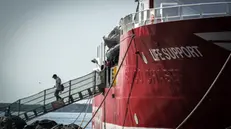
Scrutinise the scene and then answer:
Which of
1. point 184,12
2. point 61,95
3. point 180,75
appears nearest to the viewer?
point 180,75

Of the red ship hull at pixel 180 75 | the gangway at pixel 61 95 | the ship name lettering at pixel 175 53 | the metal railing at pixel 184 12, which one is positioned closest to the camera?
the red ship hull at pixel 180 75

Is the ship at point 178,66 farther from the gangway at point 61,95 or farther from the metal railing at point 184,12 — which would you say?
the gangway at point 61,95

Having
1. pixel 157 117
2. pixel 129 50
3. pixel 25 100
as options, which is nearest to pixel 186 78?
pixel 157 117

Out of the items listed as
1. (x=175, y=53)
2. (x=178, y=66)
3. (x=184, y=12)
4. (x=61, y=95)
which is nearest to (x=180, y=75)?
(x=178, y=66)

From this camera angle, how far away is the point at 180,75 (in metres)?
12.0

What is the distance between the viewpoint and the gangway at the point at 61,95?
20.3m

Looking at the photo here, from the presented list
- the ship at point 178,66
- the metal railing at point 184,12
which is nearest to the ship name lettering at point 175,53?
the ship at point 178,66

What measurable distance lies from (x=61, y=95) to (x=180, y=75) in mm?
10594

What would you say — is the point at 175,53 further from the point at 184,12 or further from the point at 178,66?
the point at 184,12

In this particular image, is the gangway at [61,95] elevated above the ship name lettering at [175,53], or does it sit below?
below

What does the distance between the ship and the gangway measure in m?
6.25

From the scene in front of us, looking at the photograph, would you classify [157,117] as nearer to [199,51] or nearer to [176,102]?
[176,102]

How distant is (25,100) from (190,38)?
1422 cm

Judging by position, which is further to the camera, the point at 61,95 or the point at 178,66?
the point at 61,95
